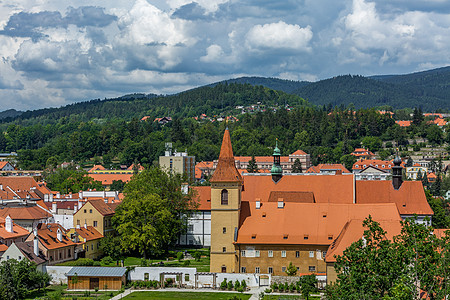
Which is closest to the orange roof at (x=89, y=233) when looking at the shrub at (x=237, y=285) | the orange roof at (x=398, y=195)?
the shrub at (x=237, y=285)

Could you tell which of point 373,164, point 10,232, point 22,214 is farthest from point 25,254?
point 373,164

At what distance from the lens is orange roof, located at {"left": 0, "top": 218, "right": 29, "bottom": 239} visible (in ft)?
222

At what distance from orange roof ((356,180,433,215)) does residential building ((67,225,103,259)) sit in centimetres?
2982

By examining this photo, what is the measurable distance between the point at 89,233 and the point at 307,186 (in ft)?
83.3

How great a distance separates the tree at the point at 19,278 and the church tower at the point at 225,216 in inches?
623

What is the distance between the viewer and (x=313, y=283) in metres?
54.6

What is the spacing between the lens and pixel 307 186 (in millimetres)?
75938

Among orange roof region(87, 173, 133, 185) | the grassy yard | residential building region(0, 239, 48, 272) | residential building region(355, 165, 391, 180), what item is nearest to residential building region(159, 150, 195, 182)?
orange roof region(87, 173, 133, 185)

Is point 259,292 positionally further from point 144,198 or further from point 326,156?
A: point 326,156

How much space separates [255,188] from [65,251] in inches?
912

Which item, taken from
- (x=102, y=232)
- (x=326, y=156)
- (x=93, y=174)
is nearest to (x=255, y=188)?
(x=102, y=232)

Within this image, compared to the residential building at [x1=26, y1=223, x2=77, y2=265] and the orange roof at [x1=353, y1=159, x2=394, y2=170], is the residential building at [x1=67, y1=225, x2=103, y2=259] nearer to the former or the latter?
the residential building at [x1=26, y1=223, x2=77, y2=265]

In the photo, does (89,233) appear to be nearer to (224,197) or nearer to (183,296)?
(224,197)

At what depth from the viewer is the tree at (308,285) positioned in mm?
52688
